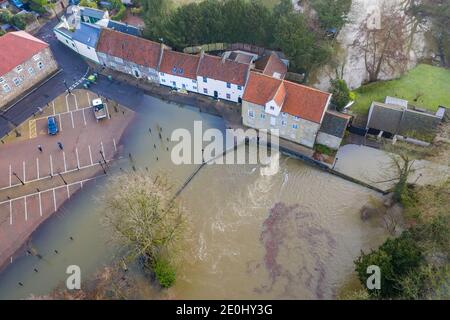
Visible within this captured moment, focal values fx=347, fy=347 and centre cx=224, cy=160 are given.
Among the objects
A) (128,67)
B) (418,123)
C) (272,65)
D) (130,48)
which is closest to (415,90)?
(418,123)

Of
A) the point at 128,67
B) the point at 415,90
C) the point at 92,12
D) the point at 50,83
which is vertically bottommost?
the point at 50,83

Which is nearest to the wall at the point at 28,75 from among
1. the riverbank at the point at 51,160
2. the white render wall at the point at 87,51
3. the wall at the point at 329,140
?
the white render wall at the point at 87,51

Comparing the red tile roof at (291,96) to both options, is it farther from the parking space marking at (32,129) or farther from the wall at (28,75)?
the wall at (28,75)

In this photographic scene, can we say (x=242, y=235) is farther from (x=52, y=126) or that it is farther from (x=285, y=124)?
(x=52, y=126)

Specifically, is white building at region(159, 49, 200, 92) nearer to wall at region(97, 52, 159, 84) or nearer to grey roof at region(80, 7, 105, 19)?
wall at region(97, 52, 159, 84)

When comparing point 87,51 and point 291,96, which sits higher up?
point 291,96

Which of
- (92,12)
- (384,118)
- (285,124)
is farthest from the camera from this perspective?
(92,12)
